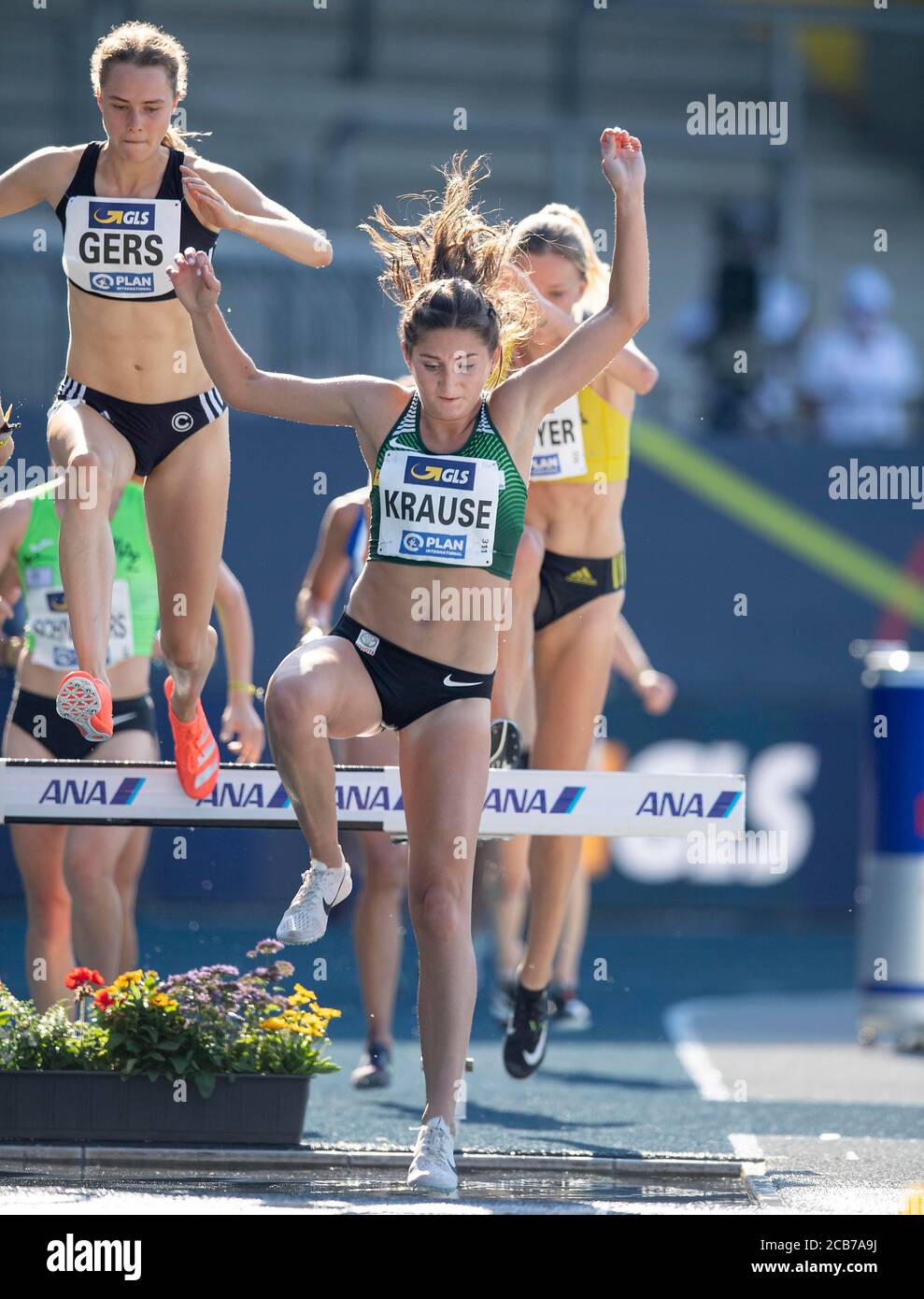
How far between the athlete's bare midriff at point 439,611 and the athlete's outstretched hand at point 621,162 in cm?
110

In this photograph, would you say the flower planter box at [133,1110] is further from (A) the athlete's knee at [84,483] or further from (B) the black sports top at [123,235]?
(B) the black sports top at [123,235]

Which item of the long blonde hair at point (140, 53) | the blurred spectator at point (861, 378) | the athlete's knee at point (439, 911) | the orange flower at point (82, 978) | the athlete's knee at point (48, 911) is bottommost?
the orange flower at point (82, 978)

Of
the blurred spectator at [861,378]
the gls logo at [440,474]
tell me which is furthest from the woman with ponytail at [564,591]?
the blurred spectator at [861,378]

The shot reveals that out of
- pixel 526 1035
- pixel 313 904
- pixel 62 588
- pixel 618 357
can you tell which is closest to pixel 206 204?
pixel 618 357

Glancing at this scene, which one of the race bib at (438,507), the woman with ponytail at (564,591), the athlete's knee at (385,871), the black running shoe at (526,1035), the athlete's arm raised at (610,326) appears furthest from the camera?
the athlete's knee at (385,871)

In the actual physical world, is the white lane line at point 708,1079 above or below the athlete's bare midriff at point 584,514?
below

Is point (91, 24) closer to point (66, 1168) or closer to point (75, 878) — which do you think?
point (75, 878)

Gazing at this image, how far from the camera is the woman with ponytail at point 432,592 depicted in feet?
16.3

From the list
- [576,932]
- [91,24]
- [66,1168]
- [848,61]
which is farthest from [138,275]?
[848,61]

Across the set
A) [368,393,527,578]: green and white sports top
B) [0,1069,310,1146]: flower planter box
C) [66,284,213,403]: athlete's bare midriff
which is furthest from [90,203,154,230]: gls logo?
[0,1069,310,1146]: flower planter box

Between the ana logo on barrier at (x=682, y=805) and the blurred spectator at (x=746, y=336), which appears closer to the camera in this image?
the ana logo on barrier at (x=682, y=805)

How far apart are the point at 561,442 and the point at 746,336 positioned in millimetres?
7981

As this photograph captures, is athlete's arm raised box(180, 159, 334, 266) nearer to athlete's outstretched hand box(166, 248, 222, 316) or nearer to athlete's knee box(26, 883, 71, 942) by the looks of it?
athlete's outstretched hand box(166, 248, 222, 316)

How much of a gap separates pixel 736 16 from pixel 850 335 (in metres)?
2.51
